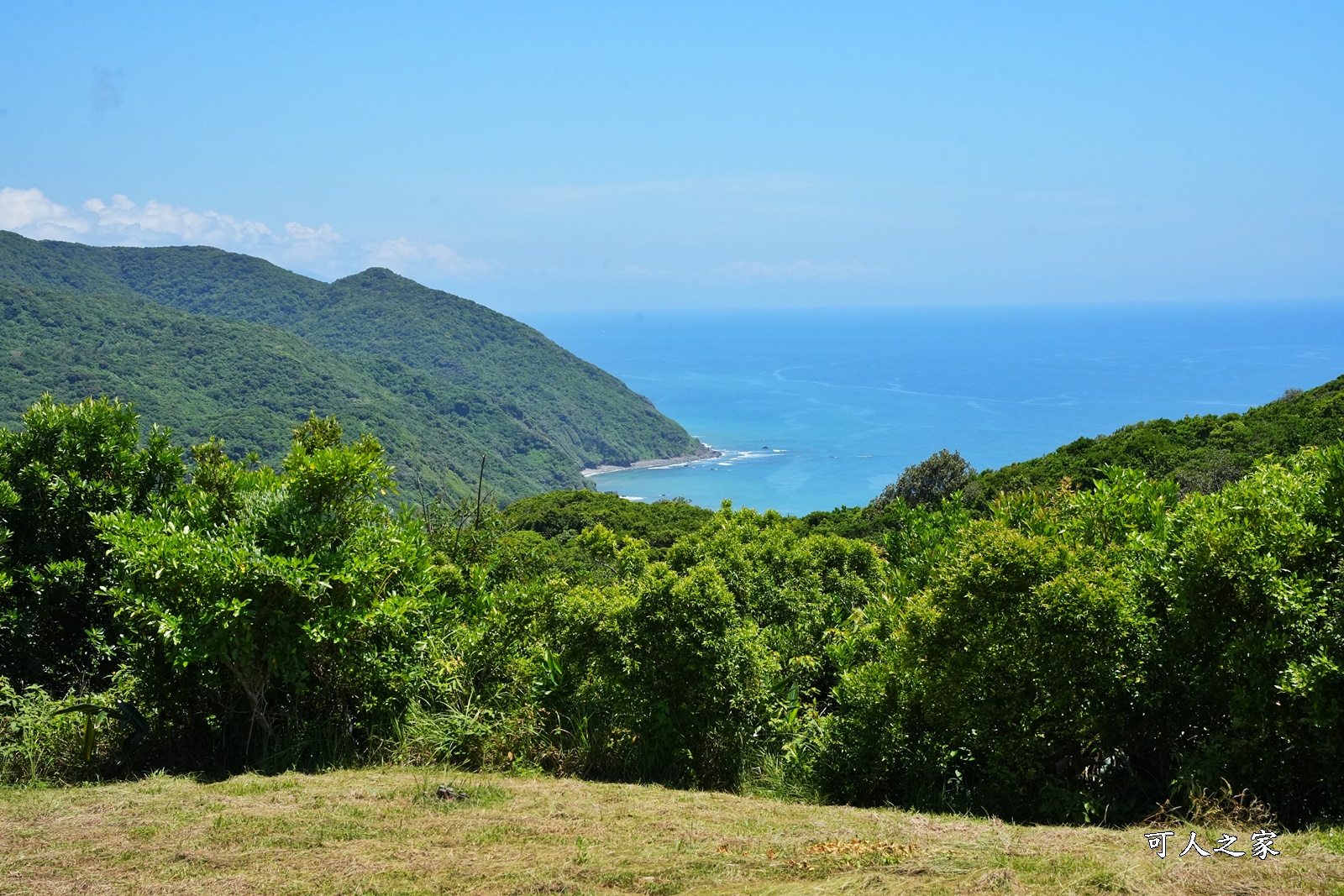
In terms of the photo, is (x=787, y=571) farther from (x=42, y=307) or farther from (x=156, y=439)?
(x=42, y=307)

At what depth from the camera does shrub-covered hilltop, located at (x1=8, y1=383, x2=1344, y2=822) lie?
18.2ft

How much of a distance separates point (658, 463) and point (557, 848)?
126601mm

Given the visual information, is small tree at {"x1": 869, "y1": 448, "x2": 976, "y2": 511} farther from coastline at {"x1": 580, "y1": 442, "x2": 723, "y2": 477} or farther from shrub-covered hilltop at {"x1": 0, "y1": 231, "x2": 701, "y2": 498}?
coastline at {"x1": 580, "y1": 442, "x2": 723, "y2": 477}

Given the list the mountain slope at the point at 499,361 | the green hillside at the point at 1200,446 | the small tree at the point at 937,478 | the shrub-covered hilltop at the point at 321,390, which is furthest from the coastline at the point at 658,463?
the green hillside at the point at 1200,446

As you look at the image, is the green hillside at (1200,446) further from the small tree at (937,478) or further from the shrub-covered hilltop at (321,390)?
the shrub-covered hilltop at (321,390)

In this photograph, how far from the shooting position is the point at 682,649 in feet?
22.8

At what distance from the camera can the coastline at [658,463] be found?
5034 inches

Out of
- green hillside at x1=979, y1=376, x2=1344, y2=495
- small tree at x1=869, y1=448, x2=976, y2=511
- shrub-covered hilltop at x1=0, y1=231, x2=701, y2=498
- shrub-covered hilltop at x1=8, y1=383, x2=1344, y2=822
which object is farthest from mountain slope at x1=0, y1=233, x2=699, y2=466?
shrub-covered hilltop at x1=8, y1=383, x2=1344, y2=822

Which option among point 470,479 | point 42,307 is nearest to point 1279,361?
point 470,479

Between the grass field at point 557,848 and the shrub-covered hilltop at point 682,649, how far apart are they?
74 cm

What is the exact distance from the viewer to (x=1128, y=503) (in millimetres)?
7059

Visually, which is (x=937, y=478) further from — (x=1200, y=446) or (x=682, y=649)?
(x=682, y=649)

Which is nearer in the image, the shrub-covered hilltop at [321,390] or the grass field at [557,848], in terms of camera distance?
the grass field at [557,848]

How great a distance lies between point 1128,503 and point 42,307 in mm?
134604
